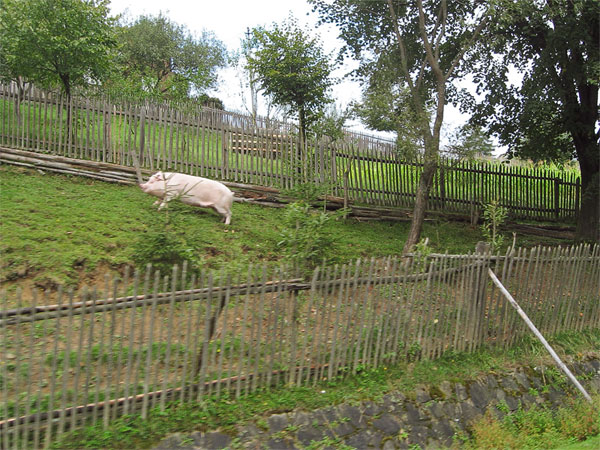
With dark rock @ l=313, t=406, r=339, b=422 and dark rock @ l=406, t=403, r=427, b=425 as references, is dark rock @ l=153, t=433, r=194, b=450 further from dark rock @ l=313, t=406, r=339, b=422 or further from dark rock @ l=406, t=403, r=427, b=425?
dark rock @ l=406, t=403, r=427, b=425

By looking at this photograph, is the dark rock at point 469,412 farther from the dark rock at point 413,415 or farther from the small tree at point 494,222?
the small tree at point 494,222

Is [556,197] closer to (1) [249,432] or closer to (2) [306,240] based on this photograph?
(2) [306,240]

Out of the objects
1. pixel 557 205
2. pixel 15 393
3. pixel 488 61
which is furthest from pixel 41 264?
pixel 557 205

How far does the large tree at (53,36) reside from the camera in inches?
453

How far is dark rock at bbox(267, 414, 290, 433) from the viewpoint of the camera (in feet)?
15.0

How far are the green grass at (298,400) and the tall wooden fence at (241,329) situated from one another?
10 centimetres

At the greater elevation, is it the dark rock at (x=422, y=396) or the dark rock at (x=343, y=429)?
the dark rock at (x=422, y=396)

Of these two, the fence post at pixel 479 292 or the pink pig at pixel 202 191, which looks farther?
the pink pig at pixel 202 191

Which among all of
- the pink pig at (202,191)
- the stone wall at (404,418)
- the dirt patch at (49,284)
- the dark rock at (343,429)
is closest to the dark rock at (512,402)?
→ the stone wall at (404,418)

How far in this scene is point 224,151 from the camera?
11320 mm

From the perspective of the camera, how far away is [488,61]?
465 inches

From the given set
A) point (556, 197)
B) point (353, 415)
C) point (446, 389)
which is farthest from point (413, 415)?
point (556, 197)

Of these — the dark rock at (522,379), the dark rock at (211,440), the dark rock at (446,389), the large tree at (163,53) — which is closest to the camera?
the dark rock at (211,440)

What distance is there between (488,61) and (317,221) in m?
7.88
